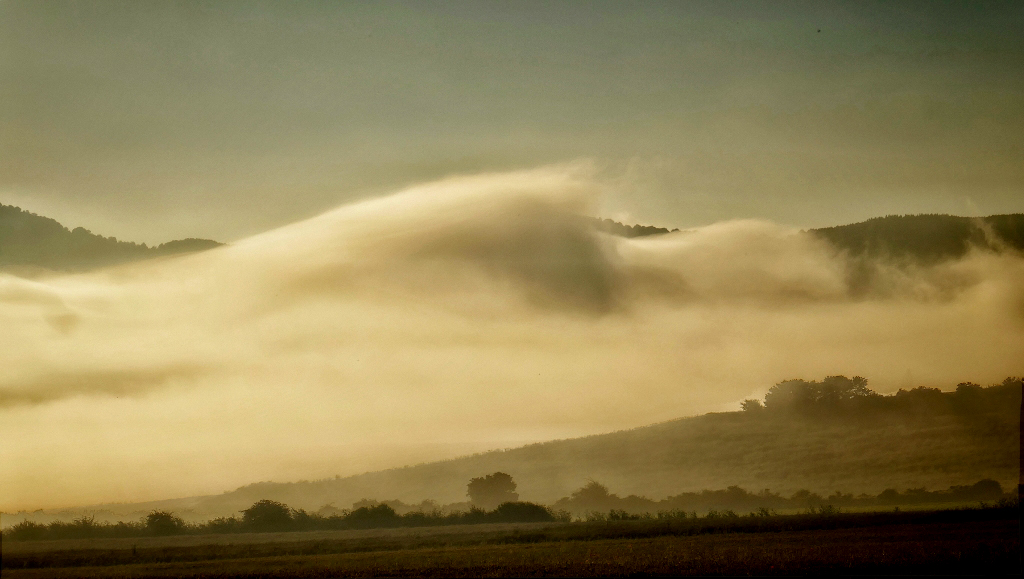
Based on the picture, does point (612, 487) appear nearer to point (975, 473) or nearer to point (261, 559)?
point (975, 473)

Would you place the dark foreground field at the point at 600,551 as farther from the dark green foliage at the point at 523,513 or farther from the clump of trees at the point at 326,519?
the dark green foliage at the point at 523,513

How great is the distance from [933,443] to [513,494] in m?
75.5

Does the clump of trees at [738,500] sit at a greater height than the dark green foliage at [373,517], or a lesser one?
lesser

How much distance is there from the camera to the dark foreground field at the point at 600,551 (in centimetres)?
3541

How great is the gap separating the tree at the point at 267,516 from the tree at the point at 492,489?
44.5 meters

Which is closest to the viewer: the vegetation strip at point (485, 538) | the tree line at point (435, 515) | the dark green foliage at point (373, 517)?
the vegetation strip at point (485, 538)

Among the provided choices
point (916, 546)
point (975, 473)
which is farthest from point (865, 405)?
point (916, 546)

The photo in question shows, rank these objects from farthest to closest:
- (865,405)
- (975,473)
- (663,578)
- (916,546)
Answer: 1. (865,405)
2. (975,473)
3. (916,546)
4. (663,578)

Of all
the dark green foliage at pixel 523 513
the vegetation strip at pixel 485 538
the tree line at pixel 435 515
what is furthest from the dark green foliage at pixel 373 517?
the vegetation strip at pixel 485 538

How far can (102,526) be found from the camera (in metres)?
80.9

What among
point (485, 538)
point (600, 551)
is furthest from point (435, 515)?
point (600, 551)

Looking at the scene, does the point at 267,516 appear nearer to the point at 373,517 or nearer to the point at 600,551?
the point at 373,517

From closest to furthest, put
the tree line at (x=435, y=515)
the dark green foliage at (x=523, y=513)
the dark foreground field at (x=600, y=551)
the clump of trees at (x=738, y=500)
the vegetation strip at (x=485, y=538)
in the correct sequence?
the dark foreground field at (x=600, y=551) < the vegetation strip at (x=485, y=538) < the tree line at (x=435, y=515) < the dark green foliage at (x=523, y=513) < the clump of trees at (x=738, y=500)

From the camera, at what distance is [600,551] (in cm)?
4697
